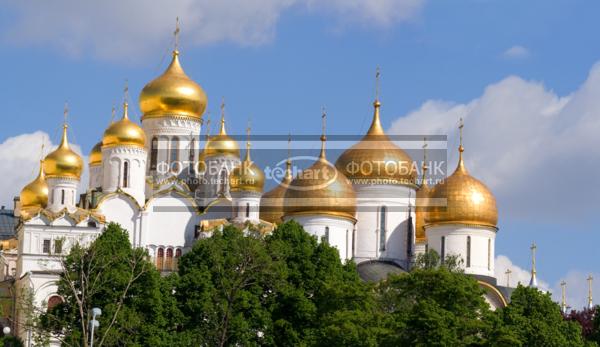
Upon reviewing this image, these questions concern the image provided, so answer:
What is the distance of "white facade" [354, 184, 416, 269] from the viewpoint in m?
61.7

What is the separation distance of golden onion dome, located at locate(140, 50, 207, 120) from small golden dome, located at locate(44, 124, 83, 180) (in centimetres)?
424

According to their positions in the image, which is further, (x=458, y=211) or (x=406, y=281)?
(x=458, y=211)

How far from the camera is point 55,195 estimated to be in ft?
212

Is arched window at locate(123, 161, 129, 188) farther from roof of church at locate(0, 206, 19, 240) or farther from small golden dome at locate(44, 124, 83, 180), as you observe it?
roof of church at locate(0, 206, 19, 240)

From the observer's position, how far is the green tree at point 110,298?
4594cm

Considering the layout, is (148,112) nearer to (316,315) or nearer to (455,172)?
(455,172)

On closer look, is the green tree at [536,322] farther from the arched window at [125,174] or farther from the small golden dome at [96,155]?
the small golden dome at [96,155]

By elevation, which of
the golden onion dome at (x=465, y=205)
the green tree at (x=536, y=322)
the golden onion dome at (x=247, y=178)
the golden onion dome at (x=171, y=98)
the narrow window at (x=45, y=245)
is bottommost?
the green tree at (x=536, y=322)

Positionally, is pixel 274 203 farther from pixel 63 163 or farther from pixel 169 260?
pixel 63 163

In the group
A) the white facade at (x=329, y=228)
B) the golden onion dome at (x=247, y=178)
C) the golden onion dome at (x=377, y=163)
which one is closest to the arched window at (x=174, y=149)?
the golden onion dome at (x=247, y=178)

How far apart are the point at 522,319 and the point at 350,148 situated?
1921cm

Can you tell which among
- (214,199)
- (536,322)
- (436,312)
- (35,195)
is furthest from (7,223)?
(436,312)

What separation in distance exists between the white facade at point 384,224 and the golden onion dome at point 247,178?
16.3 feet

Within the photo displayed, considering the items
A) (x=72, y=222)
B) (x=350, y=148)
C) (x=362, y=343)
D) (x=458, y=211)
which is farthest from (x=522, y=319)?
(x=72, y=222)
